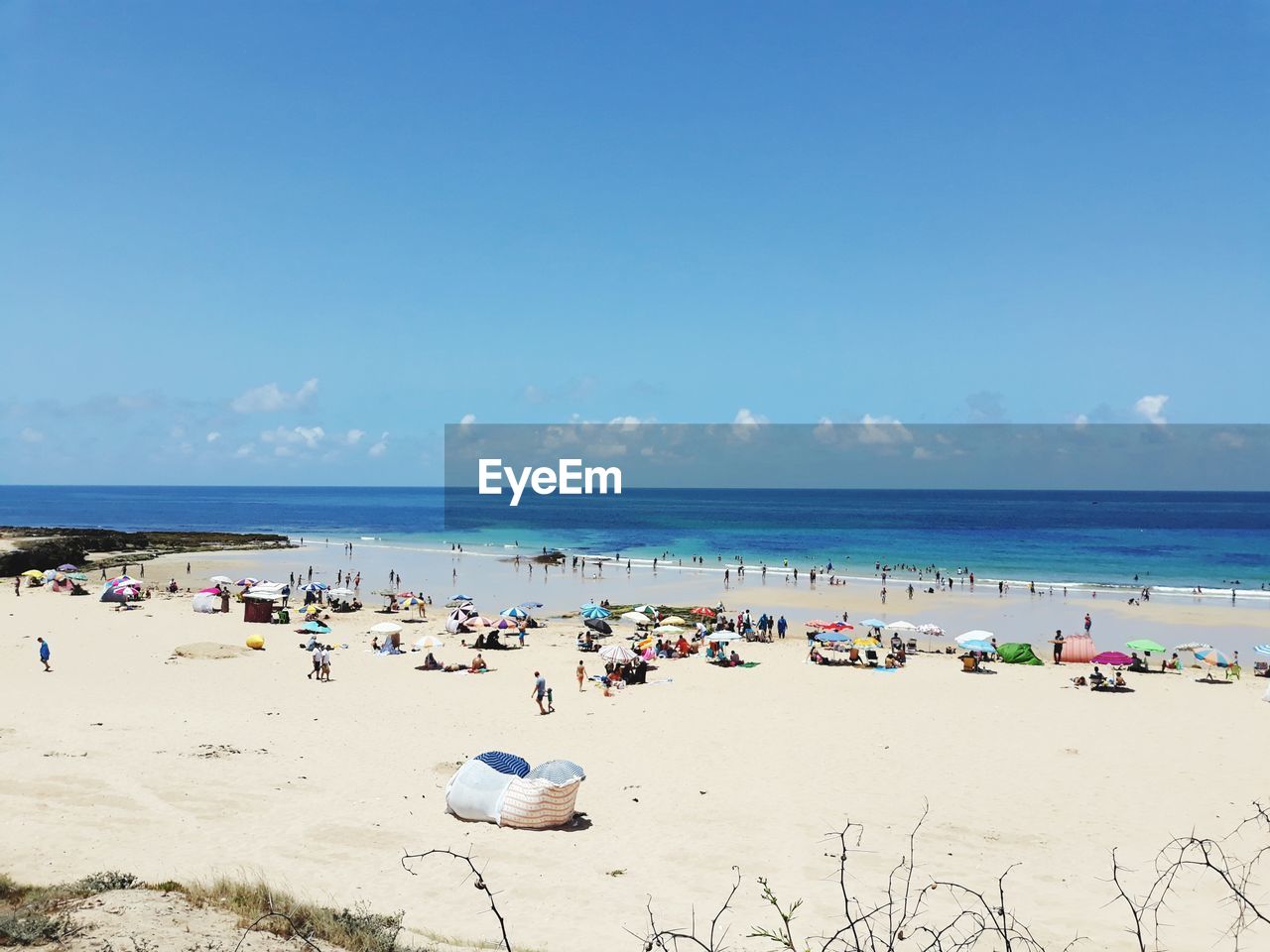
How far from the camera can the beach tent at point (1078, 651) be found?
2752 cm

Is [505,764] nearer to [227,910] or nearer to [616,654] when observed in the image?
[227,910]

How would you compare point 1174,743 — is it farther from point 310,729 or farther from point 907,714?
point 310,729

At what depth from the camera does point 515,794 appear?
1298cm

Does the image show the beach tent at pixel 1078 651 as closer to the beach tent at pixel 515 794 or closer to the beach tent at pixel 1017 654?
the beach tent at pixel 1017 654

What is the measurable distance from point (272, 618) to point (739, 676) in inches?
808

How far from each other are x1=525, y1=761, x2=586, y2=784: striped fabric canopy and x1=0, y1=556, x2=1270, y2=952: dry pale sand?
0.80m

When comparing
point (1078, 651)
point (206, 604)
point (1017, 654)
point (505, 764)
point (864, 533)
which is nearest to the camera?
point (505, 764)

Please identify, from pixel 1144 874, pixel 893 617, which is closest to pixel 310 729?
pixel 1144 874

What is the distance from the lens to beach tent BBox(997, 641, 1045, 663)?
91.7 ft

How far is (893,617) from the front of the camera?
3997cm

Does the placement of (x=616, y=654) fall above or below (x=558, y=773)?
below

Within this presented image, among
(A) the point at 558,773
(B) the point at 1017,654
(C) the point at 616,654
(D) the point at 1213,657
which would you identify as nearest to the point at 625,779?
(A) the point at 558,773

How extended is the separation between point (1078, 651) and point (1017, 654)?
1876mm

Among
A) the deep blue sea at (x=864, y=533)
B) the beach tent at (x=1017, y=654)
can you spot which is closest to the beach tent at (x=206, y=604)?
the beach tent at (x=1017, y=654)
